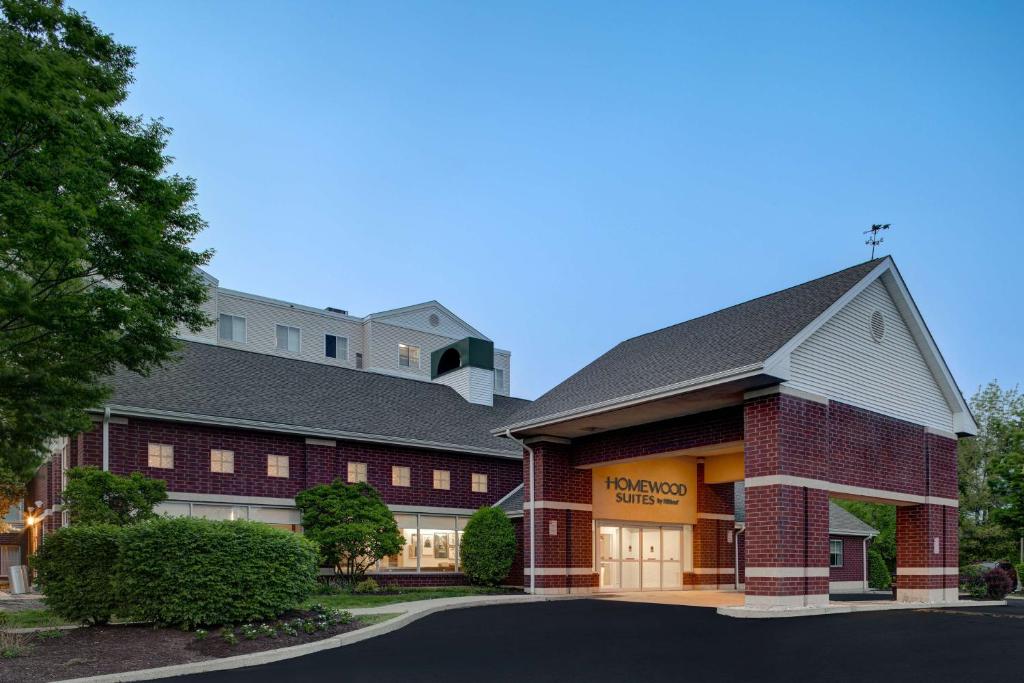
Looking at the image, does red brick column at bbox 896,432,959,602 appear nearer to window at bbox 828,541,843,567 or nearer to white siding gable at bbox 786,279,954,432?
white siding gable at bbox 786,279,954,432

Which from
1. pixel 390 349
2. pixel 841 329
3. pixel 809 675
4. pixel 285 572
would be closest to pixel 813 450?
pixel 841 329

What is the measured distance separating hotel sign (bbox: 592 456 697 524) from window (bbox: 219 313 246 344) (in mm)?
19568

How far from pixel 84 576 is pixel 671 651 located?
977cm

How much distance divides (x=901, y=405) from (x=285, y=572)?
54.8 ft

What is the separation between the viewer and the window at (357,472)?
28.5 metres

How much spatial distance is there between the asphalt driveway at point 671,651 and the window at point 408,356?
26.3 meters

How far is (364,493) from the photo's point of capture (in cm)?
2731

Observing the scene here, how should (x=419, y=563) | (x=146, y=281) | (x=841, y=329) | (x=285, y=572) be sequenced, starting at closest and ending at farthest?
(x=285, y=572), (x=146, y=281), (x=841, y=329), (x=419, y=563)

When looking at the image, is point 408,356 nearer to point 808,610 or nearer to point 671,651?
point 808,610

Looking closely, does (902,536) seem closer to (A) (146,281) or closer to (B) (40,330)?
(A) (146,281)

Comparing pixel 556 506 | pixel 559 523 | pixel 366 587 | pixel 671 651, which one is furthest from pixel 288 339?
pixel 671 651

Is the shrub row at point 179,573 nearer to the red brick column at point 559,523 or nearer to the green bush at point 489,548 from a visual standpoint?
the red brick column at point 559,523

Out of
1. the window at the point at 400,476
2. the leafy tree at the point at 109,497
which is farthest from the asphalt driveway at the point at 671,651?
the window at the point at 400,476

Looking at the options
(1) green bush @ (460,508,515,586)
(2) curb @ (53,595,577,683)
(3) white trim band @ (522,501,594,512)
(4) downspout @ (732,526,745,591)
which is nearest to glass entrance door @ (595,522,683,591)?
(3) white trim band @ (522,501,594,512)
